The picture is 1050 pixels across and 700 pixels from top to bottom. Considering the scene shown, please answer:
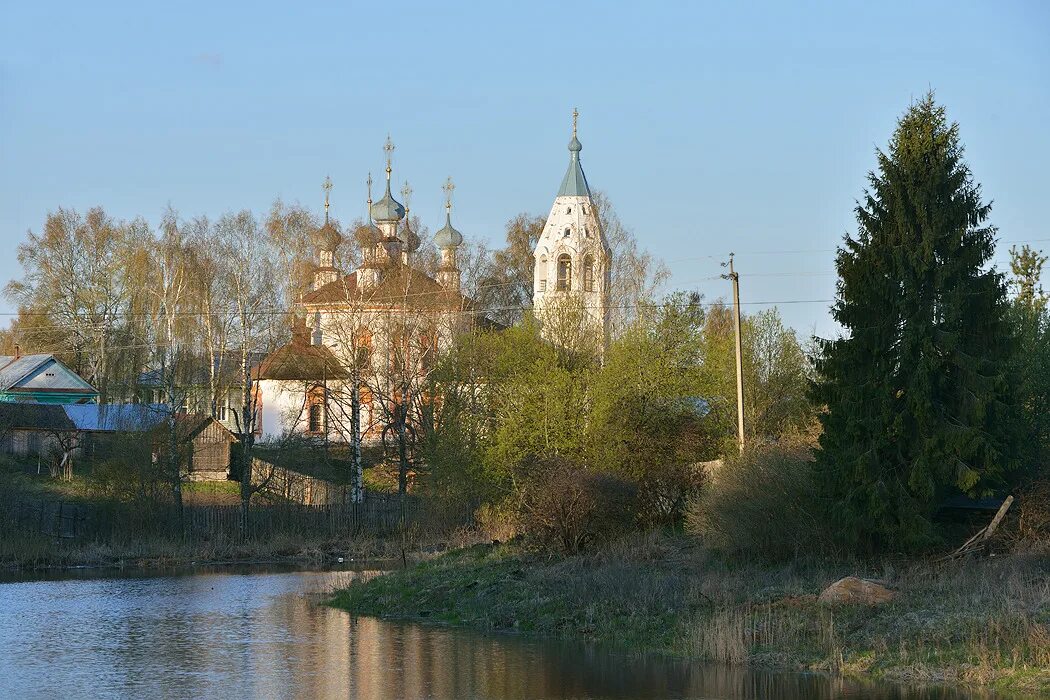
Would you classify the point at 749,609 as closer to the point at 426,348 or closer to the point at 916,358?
the point at 916,358

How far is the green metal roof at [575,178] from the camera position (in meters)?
58.8

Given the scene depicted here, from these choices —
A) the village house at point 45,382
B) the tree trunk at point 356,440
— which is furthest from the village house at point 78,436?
the village house at point 45,382

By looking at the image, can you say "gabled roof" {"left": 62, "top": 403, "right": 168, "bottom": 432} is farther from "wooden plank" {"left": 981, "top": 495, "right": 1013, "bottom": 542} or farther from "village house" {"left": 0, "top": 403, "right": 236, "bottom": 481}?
"wooden plank" {"left": 981, "top": 495, "right": 1013, "bottom": 542}

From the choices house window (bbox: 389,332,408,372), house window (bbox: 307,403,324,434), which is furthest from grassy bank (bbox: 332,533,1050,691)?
house window (bbox: 307,403,324,434)

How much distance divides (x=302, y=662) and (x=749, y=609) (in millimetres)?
6625

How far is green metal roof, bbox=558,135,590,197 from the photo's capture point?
58.8 m

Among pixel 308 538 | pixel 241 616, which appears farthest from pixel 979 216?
pixel 308 538

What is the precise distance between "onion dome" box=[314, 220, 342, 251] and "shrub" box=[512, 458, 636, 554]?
2208 cm

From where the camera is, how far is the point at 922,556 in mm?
22250

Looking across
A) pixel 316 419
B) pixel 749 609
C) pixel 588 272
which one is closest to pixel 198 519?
pixel 316 419

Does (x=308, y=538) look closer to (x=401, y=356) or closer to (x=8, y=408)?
(x=401, y=356)

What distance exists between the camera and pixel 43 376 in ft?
201

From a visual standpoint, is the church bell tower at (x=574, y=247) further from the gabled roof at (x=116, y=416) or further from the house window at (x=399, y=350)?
the gabled roof at (x=116, y=416)

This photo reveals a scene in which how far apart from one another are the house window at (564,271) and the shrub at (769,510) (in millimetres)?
32728
